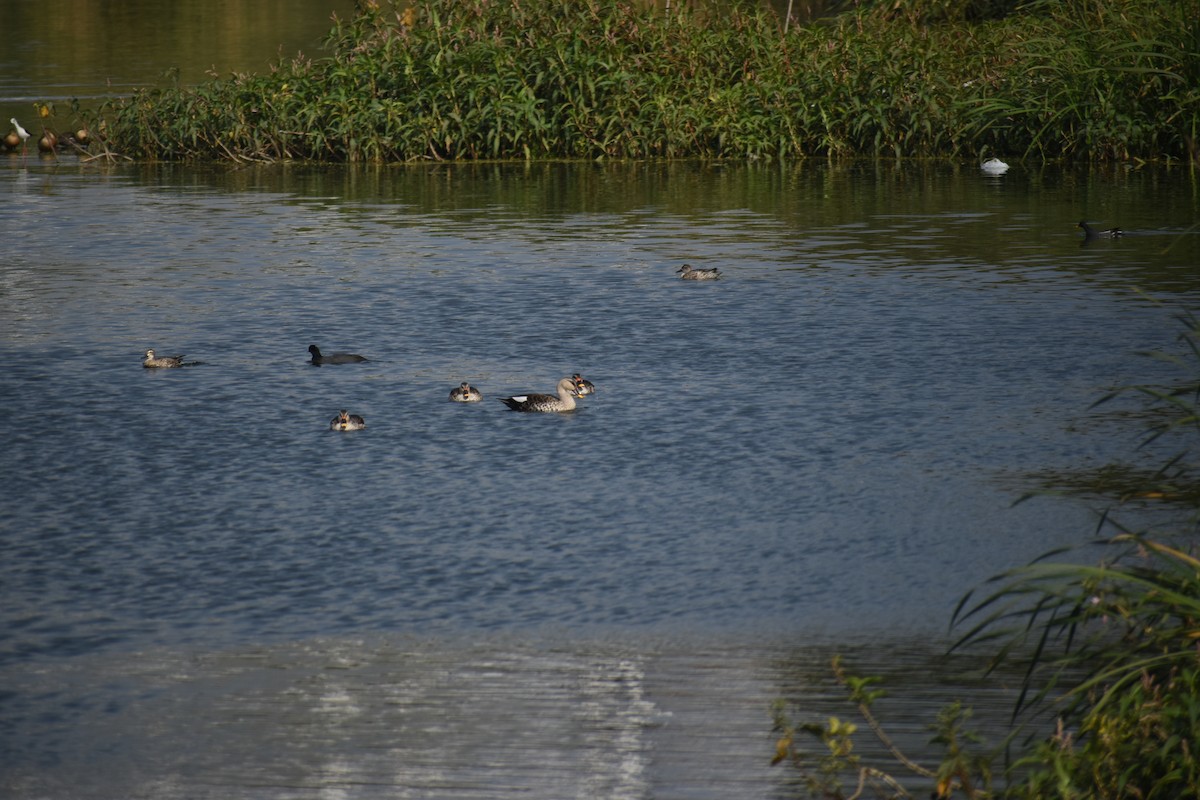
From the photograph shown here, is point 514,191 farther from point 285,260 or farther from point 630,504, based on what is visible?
point 630,504

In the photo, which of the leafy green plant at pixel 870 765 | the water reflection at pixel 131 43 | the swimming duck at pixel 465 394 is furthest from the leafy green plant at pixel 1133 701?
the water reflection at pixel 131 43

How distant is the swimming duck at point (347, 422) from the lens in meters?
12.0

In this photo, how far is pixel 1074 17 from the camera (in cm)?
2639

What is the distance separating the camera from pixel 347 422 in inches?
473

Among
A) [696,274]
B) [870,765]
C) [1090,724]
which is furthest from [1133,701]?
[696,274]


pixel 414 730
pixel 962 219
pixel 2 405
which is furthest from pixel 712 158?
pixel 414 730

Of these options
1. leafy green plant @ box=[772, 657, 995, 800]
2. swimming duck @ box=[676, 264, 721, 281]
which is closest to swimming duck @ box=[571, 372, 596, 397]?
swimming duck @ box=[676, 264, 721, 281]

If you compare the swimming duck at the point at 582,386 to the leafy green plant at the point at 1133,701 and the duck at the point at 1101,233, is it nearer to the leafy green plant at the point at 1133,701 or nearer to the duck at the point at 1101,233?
the leafy green plant at the point at 1133,701

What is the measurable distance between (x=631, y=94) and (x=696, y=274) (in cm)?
1018

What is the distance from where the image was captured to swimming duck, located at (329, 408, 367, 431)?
1202 centimetres

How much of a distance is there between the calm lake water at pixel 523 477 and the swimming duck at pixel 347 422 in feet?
0.75

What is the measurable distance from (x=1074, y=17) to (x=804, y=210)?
6.64 m

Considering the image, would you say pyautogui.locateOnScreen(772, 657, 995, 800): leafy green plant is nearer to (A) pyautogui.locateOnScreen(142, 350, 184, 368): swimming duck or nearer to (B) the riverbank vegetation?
(B) the riverbank vegetation

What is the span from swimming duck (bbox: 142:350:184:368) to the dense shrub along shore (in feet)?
45.2
